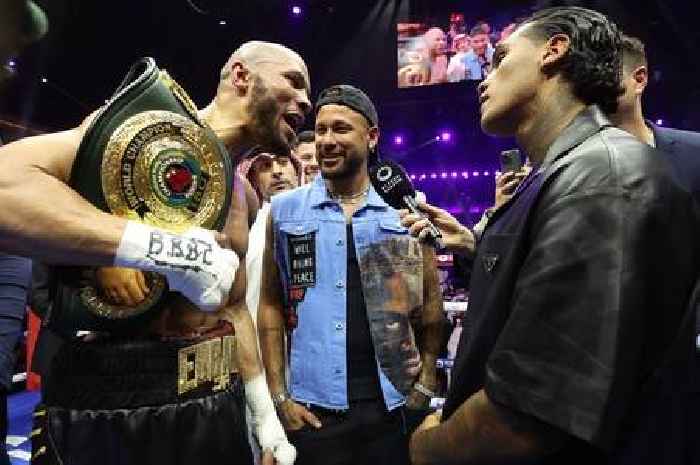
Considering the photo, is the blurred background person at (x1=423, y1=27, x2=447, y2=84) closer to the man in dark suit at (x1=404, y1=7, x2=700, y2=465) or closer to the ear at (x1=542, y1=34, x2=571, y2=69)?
the ear at (x1=542, y1=34, x2=571, y2=69)

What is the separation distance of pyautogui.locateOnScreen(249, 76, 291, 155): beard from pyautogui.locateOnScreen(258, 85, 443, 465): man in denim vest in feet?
1.31

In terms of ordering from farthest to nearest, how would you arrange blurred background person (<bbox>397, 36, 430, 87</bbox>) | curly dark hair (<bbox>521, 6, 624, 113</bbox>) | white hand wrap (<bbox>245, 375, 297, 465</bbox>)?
1. blurred background person (<bbox>397, 36, 430, 87</bbox>)
2. white hand wrap (<bbox>245, 375, 297, 465</bbox>)
3. curly dark hair (<bbox>521, 6, 624, 113</bbox>)

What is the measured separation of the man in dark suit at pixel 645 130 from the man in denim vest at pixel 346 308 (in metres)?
0.82

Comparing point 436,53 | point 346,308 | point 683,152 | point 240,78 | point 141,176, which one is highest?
point 436,53

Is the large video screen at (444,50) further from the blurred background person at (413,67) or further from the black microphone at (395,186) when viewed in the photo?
the black microphone at (395,186)

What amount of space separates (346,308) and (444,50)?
1011 cm

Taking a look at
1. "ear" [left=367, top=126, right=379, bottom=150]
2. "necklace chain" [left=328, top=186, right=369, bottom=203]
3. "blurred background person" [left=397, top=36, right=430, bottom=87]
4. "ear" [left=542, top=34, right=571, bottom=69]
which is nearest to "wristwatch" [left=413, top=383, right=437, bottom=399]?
"necklace chain" [left=328, top=186, right=369, bottom=203]

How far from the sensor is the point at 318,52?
477 inches

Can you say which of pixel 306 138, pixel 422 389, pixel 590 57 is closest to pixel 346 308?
pixel 422 389

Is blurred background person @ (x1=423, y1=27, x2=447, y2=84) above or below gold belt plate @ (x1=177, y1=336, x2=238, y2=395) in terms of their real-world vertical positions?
above

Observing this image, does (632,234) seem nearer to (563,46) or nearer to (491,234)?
(491,234)

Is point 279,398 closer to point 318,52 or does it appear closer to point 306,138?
point 306,138

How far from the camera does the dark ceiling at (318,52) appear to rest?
789cm

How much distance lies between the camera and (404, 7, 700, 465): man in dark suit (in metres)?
0.81
